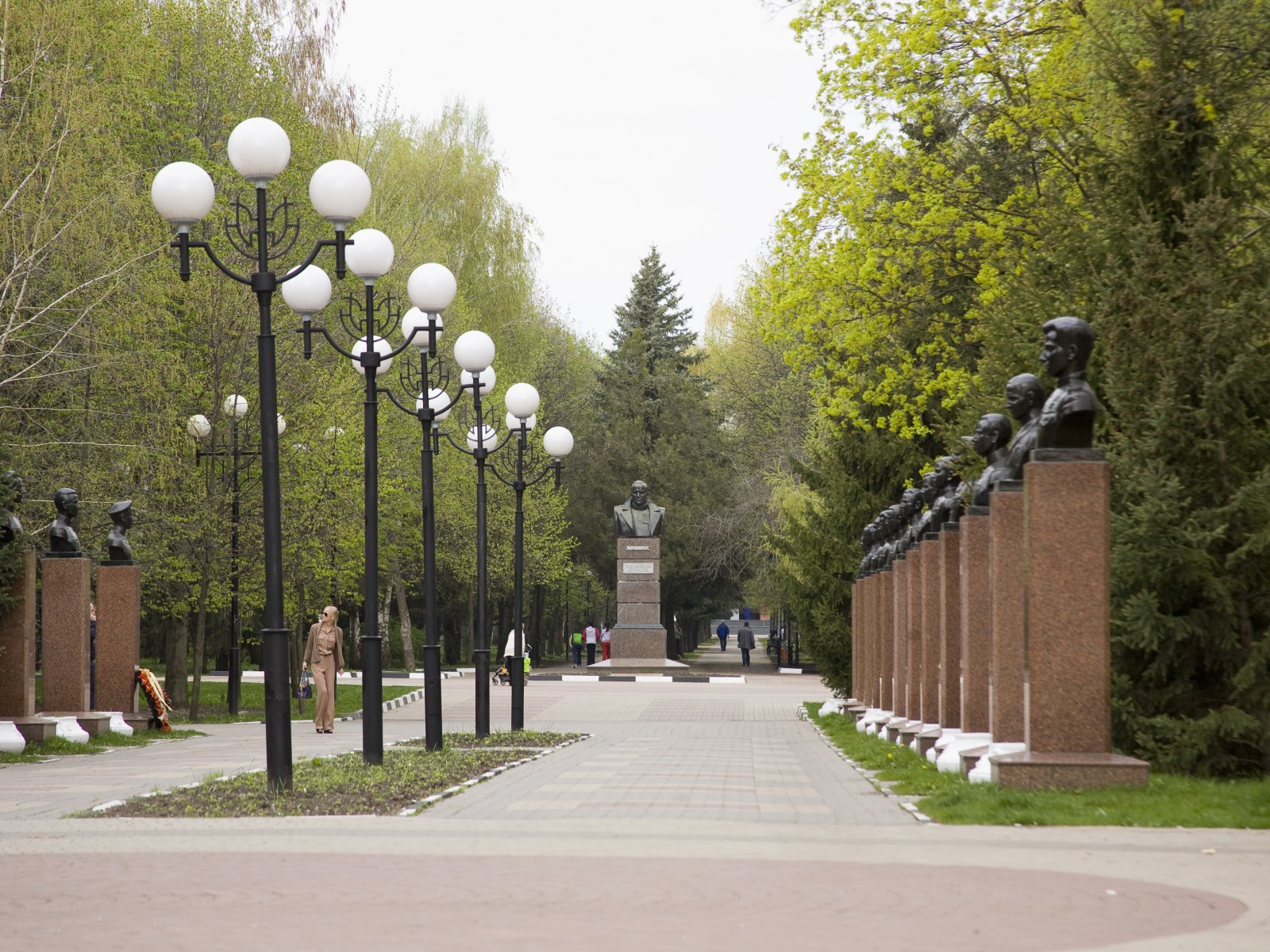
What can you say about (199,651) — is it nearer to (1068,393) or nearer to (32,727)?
(32,727)

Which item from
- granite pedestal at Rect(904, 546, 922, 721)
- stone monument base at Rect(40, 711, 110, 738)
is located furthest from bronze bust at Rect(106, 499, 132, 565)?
granite pedestal at Rect(904, 546, 922, 721)

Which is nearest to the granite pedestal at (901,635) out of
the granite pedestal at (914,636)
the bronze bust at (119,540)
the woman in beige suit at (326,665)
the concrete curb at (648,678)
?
the granite pedestal at (914,636)

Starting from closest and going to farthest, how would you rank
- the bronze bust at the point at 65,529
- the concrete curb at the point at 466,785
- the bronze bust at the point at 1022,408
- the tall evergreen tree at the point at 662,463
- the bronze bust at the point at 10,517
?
the concrete curb at the point at 466,785
the bronze bust at the point at 1022,408
the bronze bust at the point at 10,517
the bronze bust at the point at 65,529
the tall evergreen tree at the point at 662,463

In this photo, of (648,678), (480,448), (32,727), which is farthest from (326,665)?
(648,678)

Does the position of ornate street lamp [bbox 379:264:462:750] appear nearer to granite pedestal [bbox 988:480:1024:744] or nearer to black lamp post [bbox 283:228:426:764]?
black lamp post [bbox 283:228:426:764]

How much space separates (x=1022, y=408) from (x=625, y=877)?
6.32 meters

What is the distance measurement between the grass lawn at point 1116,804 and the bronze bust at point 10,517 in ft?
35.8

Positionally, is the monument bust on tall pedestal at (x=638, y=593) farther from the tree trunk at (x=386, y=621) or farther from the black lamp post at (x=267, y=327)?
the black lamp post at (x=267, y=327)

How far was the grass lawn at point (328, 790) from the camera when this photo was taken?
11.4 metres

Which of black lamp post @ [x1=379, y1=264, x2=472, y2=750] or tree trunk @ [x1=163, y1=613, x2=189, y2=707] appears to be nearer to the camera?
black lamp post @ [x1=379, y1=264, x2=472, y2=750]

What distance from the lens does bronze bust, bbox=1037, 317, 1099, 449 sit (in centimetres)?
1188

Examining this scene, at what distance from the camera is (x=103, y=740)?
829 inches

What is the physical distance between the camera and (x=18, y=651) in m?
19.6

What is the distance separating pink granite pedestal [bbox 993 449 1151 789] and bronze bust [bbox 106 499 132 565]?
1411cm
